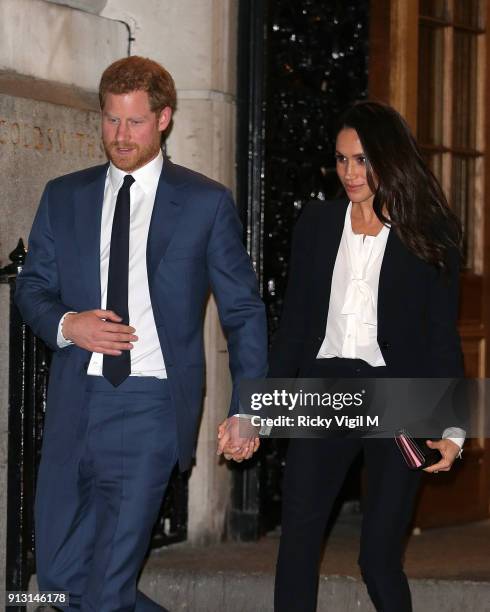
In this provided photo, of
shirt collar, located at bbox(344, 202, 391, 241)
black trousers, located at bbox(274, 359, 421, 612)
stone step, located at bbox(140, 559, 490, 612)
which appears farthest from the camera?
stone step, located at bbox(140, 559, 490, 612)

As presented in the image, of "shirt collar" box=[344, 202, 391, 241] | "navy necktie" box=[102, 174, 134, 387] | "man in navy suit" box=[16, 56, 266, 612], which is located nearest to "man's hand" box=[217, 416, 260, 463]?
"man in navy suit" box=[16, 56, 266, 612]

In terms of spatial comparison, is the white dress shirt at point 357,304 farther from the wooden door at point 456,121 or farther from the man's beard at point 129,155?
the wooden door at point 456,121

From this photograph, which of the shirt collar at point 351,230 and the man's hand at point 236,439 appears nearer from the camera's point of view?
the man's hand at point 236,439

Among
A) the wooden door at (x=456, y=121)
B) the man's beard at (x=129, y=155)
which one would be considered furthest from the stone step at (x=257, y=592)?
the man's beard at (x=129, y=155)

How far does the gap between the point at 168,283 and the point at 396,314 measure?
81cm

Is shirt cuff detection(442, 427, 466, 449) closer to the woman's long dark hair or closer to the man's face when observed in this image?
the woman's long dark hair

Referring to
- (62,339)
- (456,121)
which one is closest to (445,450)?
(62,339)

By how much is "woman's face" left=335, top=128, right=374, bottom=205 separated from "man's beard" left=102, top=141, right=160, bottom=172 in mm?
663

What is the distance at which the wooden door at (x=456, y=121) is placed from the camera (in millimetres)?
7109

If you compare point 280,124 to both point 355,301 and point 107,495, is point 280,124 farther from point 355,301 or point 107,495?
point 107,495

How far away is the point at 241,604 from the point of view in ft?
20.0

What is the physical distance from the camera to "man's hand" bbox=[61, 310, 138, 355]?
167 inches

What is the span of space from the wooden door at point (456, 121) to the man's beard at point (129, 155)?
2.92 m

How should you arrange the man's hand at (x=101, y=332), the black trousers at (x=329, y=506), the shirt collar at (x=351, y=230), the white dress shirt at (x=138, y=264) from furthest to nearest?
the shirt collar at (x=351, y=230), the black trousers at (x=329, y=506), the white dress shirt at (x=138, y=264), the man's hand at (x=101, y=332)
